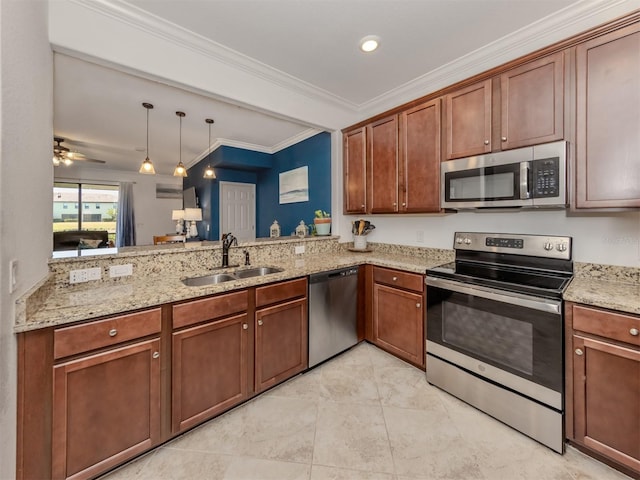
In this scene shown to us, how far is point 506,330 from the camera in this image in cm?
170

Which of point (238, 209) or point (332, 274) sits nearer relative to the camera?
point (332, 274)

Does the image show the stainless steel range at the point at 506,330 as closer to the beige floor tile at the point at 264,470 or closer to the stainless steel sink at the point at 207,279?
the beige floor tile at the point at 264,470

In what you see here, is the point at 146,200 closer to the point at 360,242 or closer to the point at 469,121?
the point at 360,242

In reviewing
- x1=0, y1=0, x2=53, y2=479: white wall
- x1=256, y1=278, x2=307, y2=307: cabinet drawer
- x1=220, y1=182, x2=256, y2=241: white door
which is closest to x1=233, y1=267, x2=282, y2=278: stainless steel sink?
x1=256, y1=278, x2=307, y2=307: cabinet drawer

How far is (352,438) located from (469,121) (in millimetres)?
2389

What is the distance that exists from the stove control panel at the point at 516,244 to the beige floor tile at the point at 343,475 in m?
1.75

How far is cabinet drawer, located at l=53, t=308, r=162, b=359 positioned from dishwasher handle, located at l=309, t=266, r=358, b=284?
116 cm

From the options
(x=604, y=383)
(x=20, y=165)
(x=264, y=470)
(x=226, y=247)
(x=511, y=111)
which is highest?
(x=511, y=111)

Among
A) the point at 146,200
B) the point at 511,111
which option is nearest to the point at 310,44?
the point at 511,111

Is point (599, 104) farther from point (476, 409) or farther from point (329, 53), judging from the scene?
point (476, 409)

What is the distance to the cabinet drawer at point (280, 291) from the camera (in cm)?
193

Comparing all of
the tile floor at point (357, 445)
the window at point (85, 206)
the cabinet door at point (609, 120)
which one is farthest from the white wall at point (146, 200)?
the cabinet door at point (609, 120)

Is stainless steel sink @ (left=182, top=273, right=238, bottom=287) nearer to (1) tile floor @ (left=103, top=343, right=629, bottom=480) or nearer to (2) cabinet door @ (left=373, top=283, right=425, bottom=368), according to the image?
(1) tile floor @ (left=103, top=343, right=629, bottom=480)

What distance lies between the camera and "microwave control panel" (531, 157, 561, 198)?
166cm
